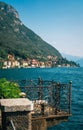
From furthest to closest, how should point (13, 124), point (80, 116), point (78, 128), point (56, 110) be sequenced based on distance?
point (80, 116)
point (78, 128)
point (56, 110)
point (13, 124)

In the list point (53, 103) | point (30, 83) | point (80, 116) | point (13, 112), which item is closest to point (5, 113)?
point (13, 112)

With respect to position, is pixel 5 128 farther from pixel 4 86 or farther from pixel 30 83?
pixel 30 83

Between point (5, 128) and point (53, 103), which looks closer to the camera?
point (5, 128)

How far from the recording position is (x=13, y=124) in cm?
506

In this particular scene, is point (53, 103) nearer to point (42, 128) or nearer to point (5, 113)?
point (42, 128)

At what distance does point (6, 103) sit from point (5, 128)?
1.38 feet

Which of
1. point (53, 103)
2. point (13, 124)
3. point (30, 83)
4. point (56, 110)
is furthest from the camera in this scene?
point (30, 83)

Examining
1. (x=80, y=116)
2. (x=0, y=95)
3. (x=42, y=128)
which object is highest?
(x=0, y=95)

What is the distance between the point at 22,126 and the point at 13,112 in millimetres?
279

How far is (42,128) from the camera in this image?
15.2 meters

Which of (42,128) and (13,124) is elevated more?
(13,124)

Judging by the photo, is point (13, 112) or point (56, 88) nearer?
point (13, 112)

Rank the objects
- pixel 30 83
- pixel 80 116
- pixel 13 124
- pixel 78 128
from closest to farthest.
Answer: pixel 13 124, pixel 30 83, pixel 78 128, pixel 80 116

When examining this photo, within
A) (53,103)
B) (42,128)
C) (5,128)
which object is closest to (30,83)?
(53,103)
